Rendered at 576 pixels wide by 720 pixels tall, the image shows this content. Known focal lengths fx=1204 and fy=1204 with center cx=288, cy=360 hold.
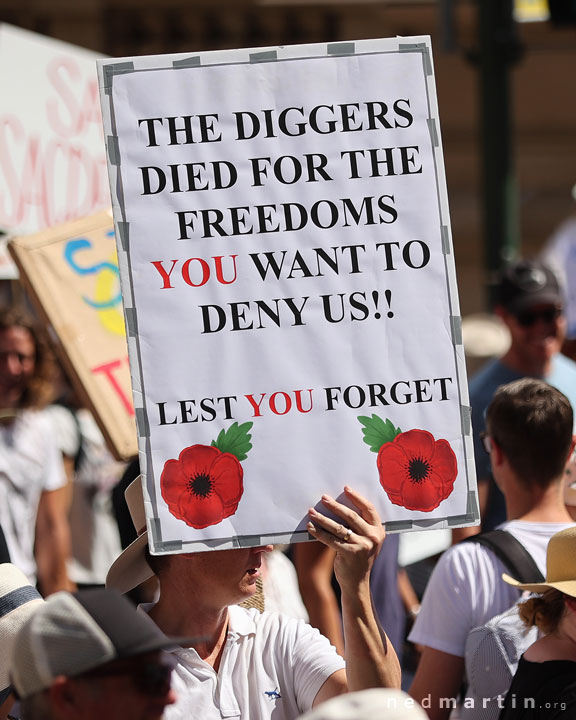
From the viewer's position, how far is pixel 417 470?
2.63 meters

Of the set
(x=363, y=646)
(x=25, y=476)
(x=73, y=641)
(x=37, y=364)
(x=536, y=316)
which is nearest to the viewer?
(x=73, y=641)

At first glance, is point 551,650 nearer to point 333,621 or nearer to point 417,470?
point 417,470

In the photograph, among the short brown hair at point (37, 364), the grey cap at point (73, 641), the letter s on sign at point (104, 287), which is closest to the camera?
the grey cap at point (73, 641)

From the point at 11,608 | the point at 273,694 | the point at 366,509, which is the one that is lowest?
the point at 273,694

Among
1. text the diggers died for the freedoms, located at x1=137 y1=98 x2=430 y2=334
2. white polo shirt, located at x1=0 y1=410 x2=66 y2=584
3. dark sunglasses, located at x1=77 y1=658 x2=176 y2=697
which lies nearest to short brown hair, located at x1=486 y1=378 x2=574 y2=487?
text the diggers died for the freedoms, located at x1=137 y1=98 x2=430 y2=334

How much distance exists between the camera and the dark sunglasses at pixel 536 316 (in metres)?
5.01

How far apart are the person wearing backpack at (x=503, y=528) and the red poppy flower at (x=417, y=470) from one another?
0.68 m


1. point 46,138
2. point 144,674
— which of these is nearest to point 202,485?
point 144,674

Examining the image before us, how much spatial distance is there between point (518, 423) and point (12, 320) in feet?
9.73

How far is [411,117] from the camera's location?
106 inches

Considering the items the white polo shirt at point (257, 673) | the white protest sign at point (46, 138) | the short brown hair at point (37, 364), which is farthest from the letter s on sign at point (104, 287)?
the white polo shirt at point (257, 673)

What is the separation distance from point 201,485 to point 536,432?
1157 mm

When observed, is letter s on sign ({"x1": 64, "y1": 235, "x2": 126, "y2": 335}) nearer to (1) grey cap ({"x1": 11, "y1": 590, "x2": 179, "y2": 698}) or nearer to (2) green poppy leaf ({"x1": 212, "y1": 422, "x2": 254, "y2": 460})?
(2) green poppy leaf ({"x1": 212, "y1": 422, "x2": 254, "y2": 460})

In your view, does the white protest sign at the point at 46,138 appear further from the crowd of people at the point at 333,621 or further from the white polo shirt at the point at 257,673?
the white polo shirt at the point at 257,673
